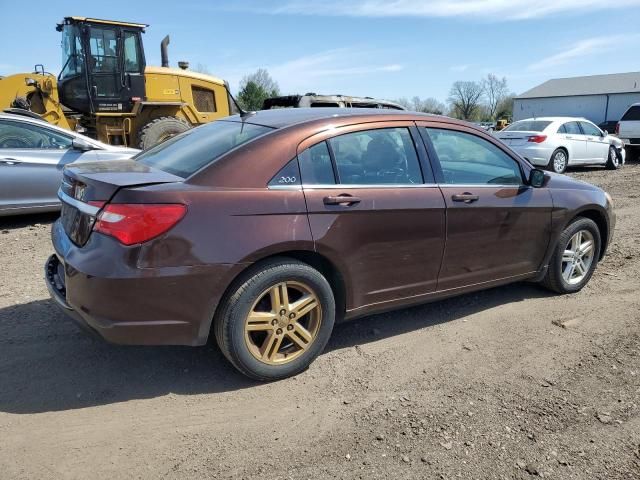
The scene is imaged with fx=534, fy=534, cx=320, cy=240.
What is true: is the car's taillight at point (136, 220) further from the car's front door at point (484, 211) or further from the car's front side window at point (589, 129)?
the car's front side window at point (589, 129)

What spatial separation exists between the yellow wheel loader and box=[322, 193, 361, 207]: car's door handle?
29.8 feet

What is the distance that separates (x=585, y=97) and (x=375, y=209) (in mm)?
70870

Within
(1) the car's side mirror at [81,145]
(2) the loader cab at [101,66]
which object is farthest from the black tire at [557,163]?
(1) the car's side mirror at [81,145]

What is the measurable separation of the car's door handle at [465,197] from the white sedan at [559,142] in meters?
10.4

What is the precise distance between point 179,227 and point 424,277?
1807mm

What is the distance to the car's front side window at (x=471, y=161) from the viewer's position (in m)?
3.96

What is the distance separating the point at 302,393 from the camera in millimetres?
3207

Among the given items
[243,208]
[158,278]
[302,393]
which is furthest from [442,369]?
[158,278]

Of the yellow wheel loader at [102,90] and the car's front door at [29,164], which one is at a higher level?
the yellow wheel loader at [102,90]

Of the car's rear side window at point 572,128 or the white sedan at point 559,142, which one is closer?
the white sedan at point 559,142

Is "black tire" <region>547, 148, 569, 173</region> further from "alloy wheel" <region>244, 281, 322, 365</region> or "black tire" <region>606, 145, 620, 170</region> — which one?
"alloy wheel" <region>244, 281, 322, 365</region>

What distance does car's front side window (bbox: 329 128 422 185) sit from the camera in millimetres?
3488

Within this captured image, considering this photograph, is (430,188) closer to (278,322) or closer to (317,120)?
(317,120)

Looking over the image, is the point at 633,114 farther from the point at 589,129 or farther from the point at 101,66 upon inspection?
the point at 101,66
